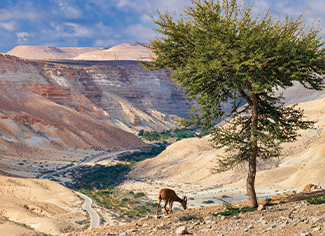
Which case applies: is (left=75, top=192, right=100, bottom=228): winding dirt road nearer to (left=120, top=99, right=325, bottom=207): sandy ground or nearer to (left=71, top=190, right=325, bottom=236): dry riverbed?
(left=120, top=99, right=325, bottom=207): sandy ground

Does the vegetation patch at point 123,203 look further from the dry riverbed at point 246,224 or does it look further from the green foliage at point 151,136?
the green foliage at point 151,136

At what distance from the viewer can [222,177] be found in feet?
102

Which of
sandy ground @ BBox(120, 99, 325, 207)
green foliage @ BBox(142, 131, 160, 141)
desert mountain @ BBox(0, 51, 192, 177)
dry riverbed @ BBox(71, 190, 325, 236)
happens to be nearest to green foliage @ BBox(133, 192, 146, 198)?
sandy ground @ BBox(120, 99, 325, 207)

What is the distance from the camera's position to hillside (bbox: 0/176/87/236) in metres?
16.9

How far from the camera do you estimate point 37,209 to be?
21.1 meters

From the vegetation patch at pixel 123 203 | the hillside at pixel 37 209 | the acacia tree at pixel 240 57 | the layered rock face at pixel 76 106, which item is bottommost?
the vegetation patch at pixel 123 203

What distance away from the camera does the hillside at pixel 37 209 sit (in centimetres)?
1688

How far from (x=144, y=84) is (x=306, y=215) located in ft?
316

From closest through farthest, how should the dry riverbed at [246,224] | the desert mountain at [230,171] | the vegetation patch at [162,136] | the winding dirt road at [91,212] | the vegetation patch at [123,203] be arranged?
the dry riverbed at [246,224] < the winding dirt road at [91,212] < the vegetation patch at [123,203] < the desert mountain at [230,171] < the vegetation patch at [162,136]

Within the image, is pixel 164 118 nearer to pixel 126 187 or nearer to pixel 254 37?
pixel 126 187

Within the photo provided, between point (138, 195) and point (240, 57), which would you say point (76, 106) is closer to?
point (138, 195)

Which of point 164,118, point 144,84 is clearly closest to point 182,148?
point 164,118

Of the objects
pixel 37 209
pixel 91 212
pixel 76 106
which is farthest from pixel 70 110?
pixel 37 209

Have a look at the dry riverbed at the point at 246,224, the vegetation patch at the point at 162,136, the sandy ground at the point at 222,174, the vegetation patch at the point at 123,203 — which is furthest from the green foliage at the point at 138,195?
the vegetation patch at the point at 162,136
